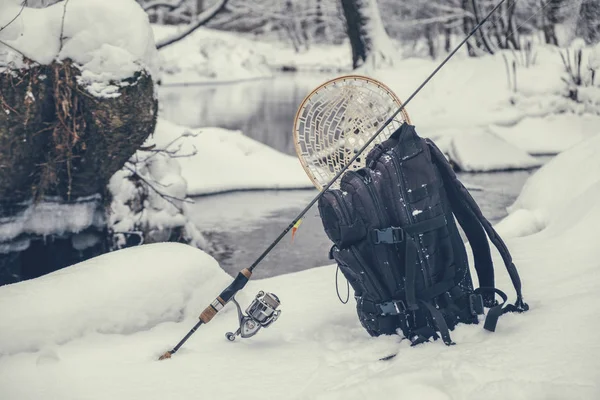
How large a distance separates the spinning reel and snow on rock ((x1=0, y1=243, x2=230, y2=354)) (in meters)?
0.47

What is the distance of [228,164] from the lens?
9586mm

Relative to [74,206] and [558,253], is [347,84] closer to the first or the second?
[558,253]

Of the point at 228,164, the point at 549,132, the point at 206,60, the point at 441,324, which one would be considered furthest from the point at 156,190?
the point at 206,60

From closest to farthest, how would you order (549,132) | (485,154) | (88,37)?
1. (88,37)
2. (485,154)
3. (549,132)

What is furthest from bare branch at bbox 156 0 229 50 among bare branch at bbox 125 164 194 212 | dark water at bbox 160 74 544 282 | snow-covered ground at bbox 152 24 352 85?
snow-covered ground at bbox 152 24 352 85

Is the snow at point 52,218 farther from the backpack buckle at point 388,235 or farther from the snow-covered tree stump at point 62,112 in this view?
the backpack buckle at point 388,235

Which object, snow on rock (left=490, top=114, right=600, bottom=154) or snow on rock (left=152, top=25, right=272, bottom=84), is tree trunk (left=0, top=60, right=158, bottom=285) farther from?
snow on rock (left=152, top=25, right=272, bottom=84)

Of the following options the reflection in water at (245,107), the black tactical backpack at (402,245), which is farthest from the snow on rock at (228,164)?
the black tactical backpack at (402,245)

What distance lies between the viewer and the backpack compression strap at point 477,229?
3229mm

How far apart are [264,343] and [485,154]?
7461 mm

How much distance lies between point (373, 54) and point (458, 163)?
12.5ft

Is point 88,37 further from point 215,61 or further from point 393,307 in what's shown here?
point 215,61

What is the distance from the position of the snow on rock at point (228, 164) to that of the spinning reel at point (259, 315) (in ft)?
18.6

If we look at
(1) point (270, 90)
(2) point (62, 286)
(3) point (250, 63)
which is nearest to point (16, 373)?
(2) point (62, 286)
